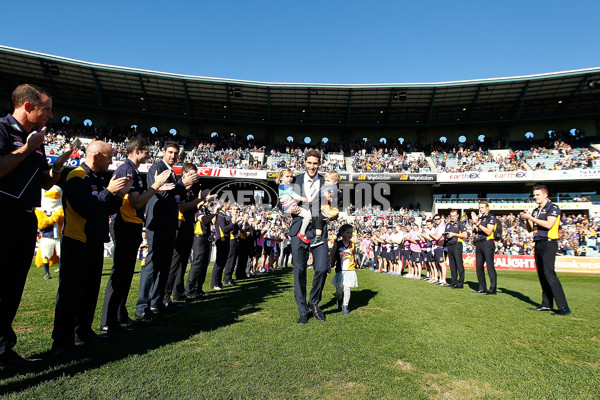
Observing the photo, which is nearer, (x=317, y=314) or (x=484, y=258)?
(x=317, y=314)

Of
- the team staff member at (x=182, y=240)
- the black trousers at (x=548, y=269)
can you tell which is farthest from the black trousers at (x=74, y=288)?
the black trousers at (x=548, y=269)

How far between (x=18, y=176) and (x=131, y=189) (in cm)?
146

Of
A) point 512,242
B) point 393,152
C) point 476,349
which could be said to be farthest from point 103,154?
point 393,152

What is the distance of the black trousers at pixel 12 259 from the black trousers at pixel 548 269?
7.09 metres

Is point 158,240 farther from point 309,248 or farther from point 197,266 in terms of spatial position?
point 197,266

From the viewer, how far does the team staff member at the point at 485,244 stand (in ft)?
26.4

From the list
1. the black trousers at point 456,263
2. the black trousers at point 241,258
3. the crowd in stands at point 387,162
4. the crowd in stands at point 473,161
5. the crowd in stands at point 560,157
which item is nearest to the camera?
the black trousers at point 456,263

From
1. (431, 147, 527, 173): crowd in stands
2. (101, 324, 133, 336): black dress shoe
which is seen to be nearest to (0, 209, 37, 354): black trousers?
(101, 324, 133, 336): black dress shoe

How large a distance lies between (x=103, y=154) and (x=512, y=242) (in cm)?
2599

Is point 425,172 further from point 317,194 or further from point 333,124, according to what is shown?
point 317,194

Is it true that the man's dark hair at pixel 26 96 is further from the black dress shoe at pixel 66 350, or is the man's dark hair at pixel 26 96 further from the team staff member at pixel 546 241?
the team staff member at pixel 546 241

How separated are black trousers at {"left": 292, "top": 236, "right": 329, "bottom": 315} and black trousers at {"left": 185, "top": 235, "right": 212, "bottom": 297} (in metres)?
2.66

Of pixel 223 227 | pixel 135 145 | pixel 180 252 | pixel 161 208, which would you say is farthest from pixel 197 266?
pixel 135 145

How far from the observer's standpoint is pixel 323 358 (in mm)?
3061
